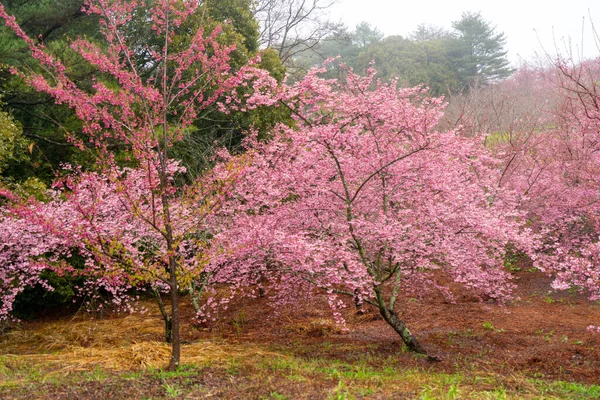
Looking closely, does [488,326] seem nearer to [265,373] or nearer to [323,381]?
[323,381]

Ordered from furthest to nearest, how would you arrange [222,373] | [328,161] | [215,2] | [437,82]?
[437,82] → [215,2] → [328,161] → [222,373]

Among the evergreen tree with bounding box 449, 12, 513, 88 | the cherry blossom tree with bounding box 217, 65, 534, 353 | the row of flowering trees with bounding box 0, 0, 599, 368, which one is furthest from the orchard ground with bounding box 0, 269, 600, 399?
the evergreen tree with bounding box 449, 12, 513, 88

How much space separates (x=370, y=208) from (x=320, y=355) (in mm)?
2326

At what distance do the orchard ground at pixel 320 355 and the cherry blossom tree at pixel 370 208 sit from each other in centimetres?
99

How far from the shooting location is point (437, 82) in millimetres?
29109

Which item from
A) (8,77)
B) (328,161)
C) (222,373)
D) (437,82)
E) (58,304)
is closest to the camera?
(222,373)

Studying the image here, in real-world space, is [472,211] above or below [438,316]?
above

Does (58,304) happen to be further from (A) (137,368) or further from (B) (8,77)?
(A) (137,368)

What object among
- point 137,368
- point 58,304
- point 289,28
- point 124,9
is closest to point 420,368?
point 137,368

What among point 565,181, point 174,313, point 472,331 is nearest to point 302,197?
point 174,313

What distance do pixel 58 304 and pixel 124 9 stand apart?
8.88 m

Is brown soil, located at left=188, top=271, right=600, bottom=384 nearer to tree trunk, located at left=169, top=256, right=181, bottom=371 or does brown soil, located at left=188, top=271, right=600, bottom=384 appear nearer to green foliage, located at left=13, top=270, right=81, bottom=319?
tree trunk, located at left=169, top=256, right=181, bottom=371

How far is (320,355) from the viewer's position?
21.8 feet

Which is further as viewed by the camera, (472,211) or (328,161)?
(328,161)
